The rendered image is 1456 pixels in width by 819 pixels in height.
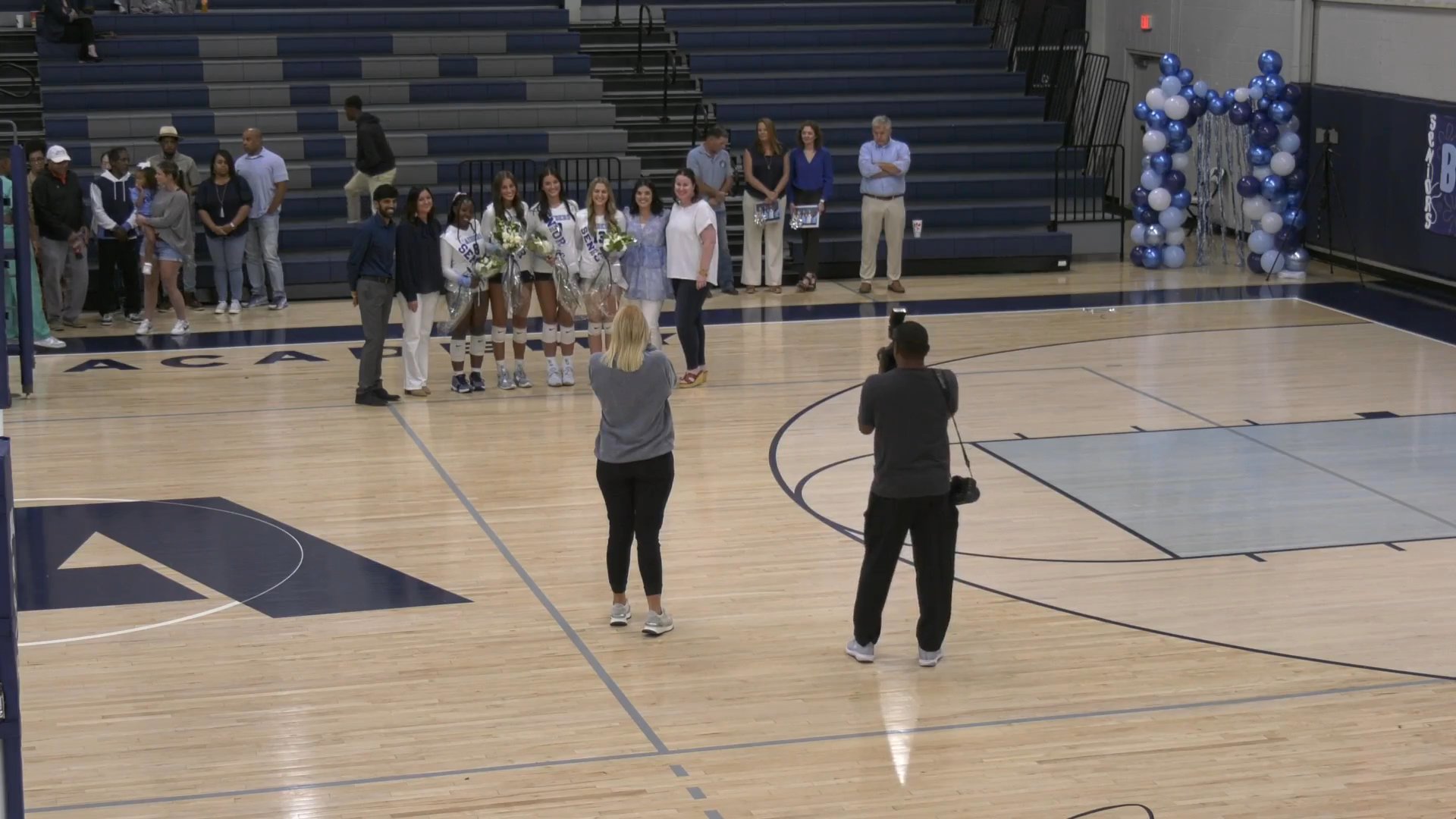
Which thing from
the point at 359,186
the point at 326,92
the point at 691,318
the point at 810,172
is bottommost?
the point at 691,318

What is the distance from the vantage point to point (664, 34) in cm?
2156

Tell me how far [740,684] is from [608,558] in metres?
0.94

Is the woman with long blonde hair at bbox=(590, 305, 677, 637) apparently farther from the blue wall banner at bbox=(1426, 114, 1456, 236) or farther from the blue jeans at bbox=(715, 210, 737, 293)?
the blue wall banner at bbox=(1426, 114, 1456, 236)

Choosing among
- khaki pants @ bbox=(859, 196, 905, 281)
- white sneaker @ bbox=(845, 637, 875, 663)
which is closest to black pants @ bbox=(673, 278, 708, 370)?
khaki pants @ bbox=(859, 196, 905, 281)

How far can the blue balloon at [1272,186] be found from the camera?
58.6ft

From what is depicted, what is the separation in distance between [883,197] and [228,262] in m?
6.14

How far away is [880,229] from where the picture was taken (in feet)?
57.1

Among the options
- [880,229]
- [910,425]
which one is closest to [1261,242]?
[880,229]

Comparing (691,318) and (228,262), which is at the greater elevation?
(228,262)

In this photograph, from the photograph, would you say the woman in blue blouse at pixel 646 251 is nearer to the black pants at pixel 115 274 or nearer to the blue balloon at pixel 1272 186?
the black pants at pixel 115 274

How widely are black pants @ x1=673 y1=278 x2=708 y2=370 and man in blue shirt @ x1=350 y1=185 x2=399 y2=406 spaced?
199 cm

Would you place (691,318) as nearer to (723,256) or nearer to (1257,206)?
(723,256)

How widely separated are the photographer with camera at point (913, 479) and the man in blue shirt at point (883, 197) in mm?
9660

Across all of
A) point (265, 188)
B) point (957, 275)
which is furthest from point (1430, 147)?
point (265, 188)
